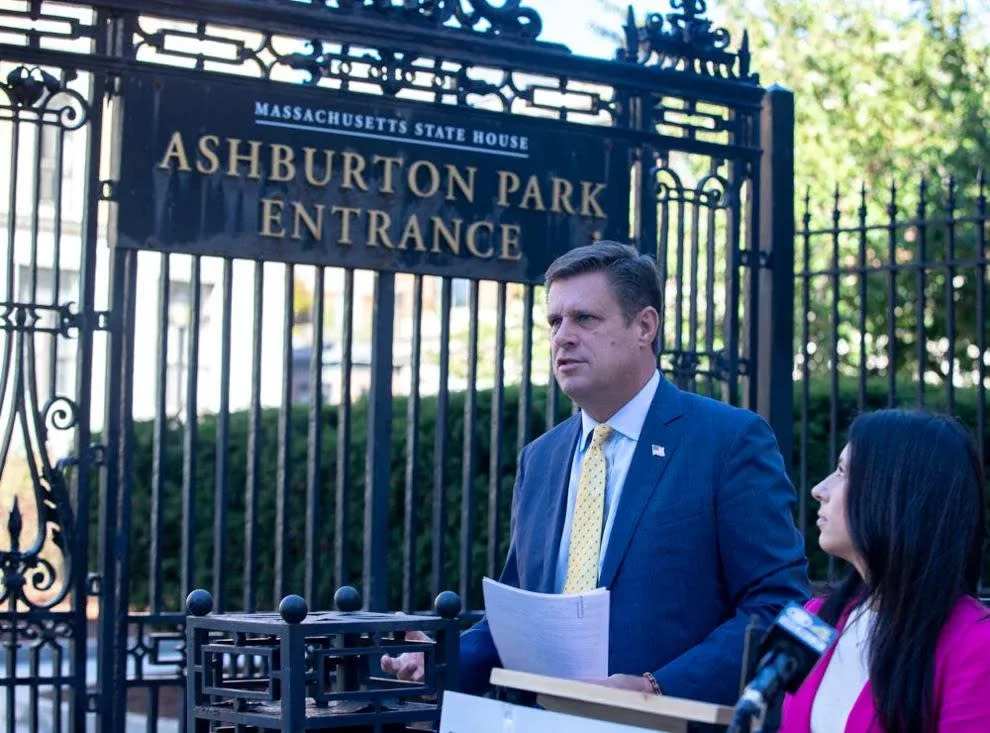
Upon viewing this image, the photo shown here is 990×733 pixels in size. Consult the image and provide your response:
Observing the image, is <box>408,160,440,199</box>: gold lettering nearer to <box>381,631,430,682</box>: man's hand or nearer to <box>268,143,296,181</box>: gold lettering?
<box>268,143,296,181</box>: gold lettering

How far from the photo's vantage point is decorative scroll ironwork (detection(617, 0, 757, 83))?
22.7ft

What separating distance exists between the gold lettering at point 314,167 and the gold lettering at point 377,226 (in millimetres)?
226

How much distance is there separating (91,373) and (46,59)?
1199 millimetres

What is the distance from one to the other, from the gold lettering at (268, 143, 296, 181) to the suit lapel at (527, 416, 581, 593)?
7.52 feet

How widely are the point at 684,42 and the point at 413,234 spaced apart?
168 cm

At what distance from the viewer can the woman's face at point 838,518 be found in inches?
129

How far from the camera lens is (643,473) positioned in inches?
155

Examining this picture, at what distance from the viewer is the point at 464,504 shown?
645 cm

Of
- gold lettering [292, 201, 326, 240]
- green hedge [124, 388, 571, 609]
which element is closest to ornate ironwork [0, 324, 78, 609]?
gold lettering [292, 201, 326, 240]

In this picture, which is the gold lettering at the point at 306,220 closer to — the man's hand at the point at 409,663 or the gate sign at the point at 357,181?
the gate sign at the point at 357,181

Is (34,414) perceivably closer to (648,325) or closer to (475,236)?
(475,236)

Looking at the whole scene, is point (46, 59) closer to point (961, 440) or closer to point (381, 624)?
point (381, 624)

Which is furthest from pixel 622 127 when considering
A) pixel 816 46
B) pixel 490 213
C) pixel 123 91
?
pixel 816 46

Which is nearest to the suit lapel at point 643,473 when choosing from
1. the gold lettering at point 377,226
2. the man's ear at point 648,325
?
the man's ear at point 648,325
